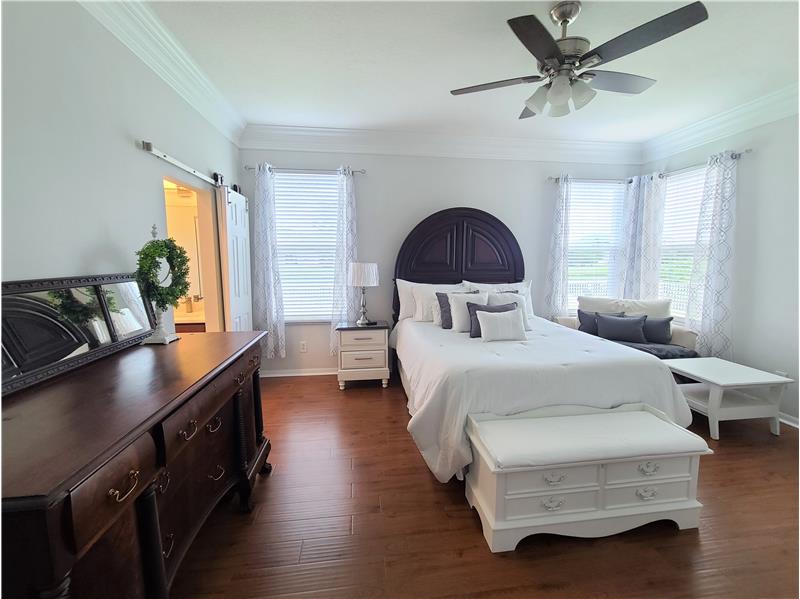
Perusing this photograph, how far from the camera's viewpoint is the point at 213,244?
3.16 metres

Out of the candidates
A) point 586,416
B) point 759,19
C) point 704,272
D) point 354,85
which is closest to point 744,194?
point 704,272

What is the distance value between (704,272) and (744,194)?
778 mm

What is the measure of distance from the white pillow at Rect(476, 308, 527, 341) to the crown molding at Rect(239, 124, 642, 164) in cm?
219

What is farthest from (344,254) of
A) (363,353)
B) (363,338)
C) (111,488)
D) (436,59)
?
(111,488)

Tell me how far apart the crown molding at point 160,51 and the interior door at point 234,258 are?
0.69 meters

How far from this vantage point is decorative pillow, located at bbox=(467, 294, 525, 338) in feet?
9.98

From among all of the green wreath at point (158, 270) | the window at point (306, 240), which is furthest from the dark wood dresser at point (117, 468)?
the window at point (306, 240)

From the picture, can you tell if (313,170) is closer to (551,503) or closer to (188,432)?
(188,432)

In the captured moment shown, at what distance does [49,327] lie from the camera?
1337 millimetres

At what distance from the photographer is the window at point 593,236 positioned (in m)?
4.44

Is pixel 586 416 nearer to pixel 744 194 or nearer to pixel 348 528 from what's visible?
pixel 348 528

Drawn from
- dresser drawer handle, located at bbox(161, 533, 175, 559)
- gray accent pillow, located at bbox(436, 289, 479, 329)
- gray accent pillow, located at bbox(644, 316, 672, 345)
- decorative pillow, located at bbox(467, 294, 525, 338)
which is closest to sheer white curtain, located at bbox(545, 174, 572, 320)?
gray accent pillow, located at bbox(644, 316, 672, 345)

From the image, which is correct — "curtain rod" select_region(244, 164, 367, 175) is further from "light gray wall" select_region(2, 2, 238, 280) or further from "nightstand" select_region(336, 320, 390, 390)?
"nightstand" select_region(336, 320, 390, 390)

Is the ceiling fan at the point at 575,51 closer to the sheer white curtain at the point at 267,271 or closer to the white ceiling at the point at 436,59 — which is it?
the white ceiling at the point at 436,59
